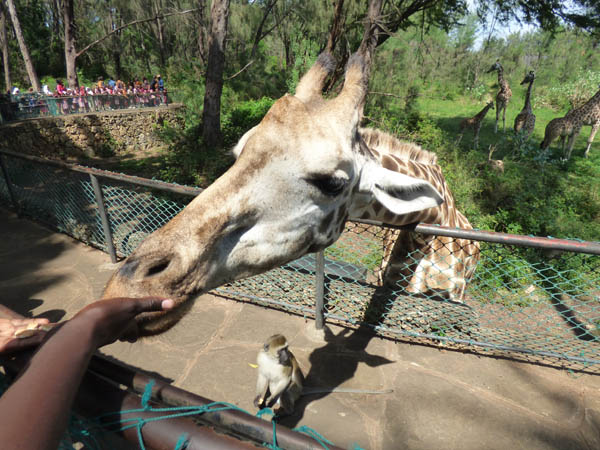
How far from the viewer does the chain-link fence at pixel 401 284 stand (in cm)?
300

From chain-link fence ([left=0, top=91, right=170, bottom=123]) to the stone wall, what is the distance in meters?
0.65

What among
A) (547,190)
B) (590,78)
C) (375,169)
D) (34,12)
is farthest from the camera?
(34,12)

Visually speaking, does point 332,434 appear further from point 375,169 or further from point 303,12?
point 303,12

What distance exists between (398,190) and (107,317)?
66.1 inches

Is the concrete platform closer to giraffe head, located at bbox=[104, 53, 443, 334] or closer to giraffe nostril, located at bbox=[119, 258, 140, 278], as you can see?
giraffe head, located at bbox=[104, 53, 443, 334]

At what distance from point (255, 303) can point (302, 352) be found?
984mm

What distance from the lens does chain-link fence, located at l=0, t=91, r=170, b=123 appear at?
12.4m

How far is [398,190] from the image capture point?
2.05m

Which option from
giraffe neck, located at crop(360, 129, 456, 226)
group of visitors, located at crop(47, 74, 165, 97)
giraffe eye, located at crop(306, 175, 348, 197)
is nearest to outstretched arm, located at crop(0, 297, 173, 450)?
giraffe eye, located at crop(306, 175, 348, 197)

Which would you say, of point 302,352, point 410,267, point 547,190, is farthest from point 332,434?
point 547,190

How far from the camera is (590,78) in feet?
56.6

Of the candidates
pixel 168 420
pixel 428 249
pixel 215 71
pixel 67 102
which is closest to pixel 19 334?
pixel 168 420

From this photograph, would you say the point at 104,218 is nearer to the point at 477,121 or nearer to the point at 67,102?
the point at 67,102

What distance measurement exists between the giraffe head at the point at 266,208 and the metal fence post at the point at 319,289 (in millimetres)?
1180
